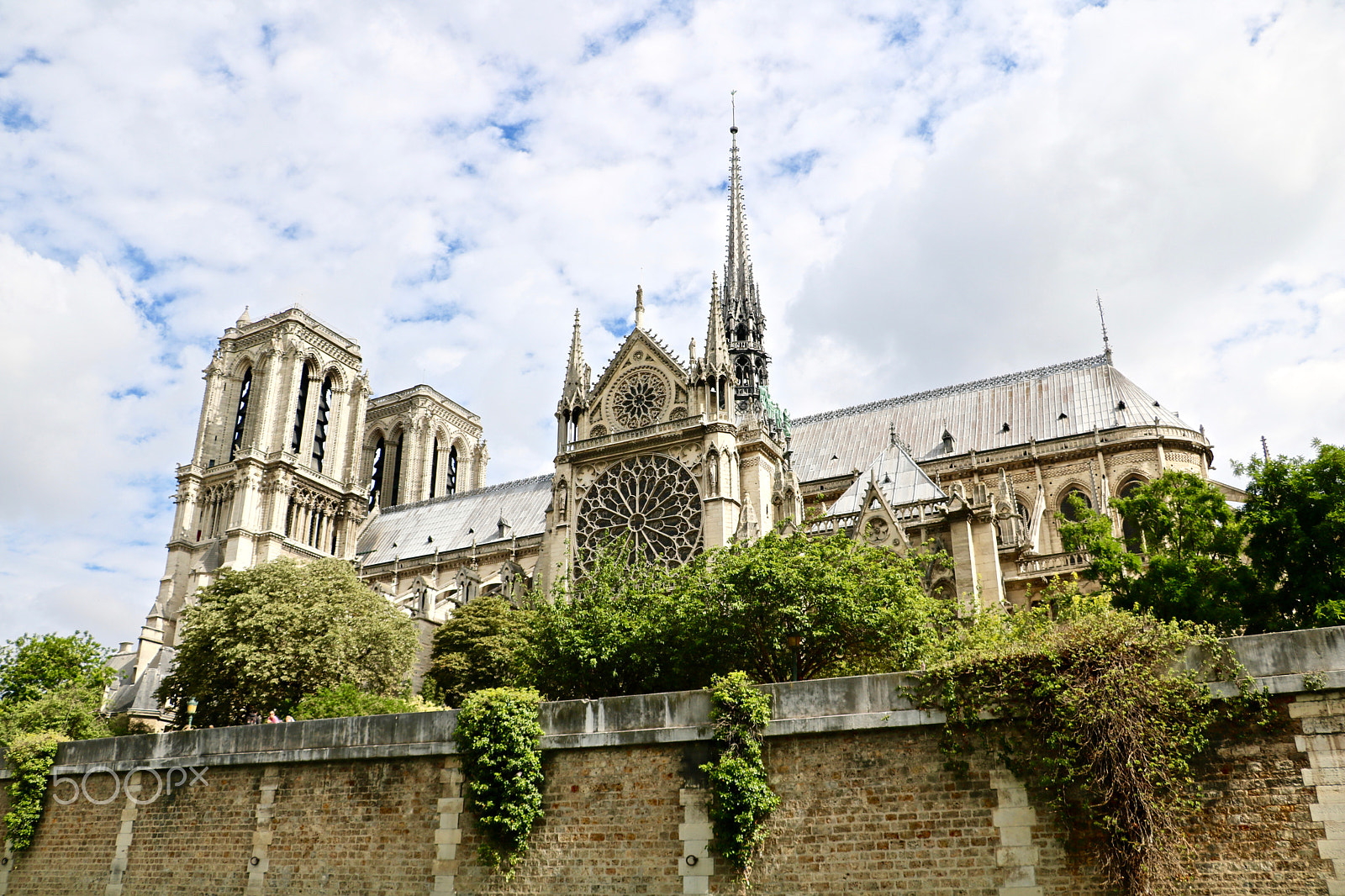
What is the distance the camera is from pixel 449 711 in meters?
16.5

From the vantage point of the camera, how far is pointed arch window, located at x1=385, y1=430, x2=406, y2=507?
229 feet

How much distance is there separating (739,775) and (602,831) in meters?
2.35

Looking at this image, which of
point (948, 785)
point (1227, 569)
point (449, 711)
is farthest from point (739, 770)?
point (1227, 569)

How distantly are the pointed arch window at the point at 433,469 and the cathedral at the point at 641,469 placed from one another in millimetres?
230

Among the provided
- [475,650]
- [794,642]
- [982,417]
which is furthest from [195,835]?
[982,417]

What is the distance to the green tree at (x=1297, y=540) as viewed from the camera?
18812 mm

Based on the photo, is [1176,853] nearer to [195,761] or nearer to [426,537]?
[195,761]

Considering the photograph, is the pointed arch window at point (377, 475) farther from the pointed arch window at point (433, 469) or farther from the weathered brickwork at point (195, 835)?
the weathered brickwork at point (195, 835)

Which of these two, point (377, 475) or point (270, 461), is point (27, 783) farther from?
point (377, 475)

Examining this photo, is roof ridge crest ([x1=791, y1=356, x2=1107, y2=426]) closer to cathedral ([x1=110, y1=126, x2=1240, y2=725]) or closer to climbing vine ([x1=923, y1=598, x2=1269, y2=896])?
cathedral ([x1=110, y1=126, x2=1240, y2=725])

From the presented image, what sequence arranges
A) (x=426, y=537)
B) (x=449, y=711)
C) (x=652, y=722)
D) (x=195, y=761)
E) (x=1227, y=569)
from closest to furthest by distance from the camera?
(x=652, y=722) → (x=449, y=711) → (x=195, y=761) → (x=1227, y=569) → (x=426, y=537)

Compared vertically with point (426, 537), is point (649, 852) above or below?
below

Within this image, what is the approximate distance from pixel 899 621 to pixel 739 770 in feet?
22.2

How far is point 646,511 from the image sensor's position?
35.8 m
